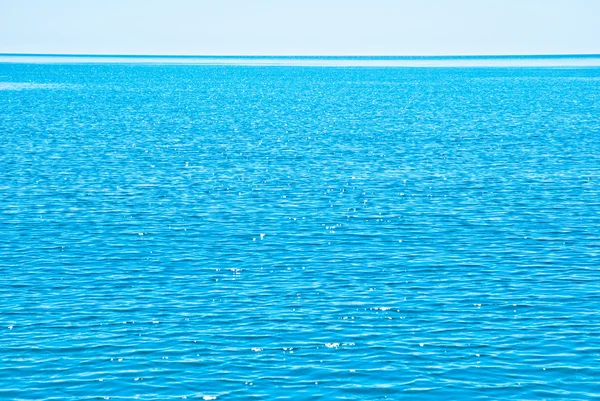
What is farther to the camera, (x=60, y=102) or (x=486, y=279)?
(x=60, y=102)

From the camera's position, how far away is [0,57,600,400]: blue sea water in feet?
106

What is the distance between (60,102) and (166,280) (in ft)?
506

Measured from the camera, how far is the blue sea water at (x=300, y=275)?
32.4 metres

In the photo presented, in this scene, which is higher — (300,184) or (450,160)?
(450,160)

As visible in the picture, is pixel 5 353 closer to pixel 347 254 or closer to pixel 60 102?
pixel 347 254

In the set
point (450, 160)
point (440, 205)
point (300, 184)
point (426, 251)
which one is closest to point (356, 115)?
point (450, 160)

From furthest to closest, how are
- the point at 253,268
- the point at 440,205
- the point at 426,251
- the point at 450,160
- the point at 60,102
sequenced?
the point at 60,102, the point at 450,160, the point at 440,205, the point at 426,251, the point at 253,268

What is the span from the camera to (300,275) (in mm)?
44781

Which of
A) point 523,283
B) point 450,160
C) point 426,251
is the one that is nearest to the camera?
point 523,283

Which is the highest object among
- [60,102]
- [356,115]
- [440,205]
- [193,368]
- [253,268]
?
[60,102]

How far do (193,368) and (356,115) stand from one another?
4852 inches

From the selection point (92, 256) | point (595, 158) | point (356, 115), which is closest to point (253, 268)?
point (92, 256)

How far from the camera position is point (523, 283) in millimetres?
43344

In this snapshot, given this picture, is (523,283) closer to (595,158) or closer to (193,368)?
(193,368)
